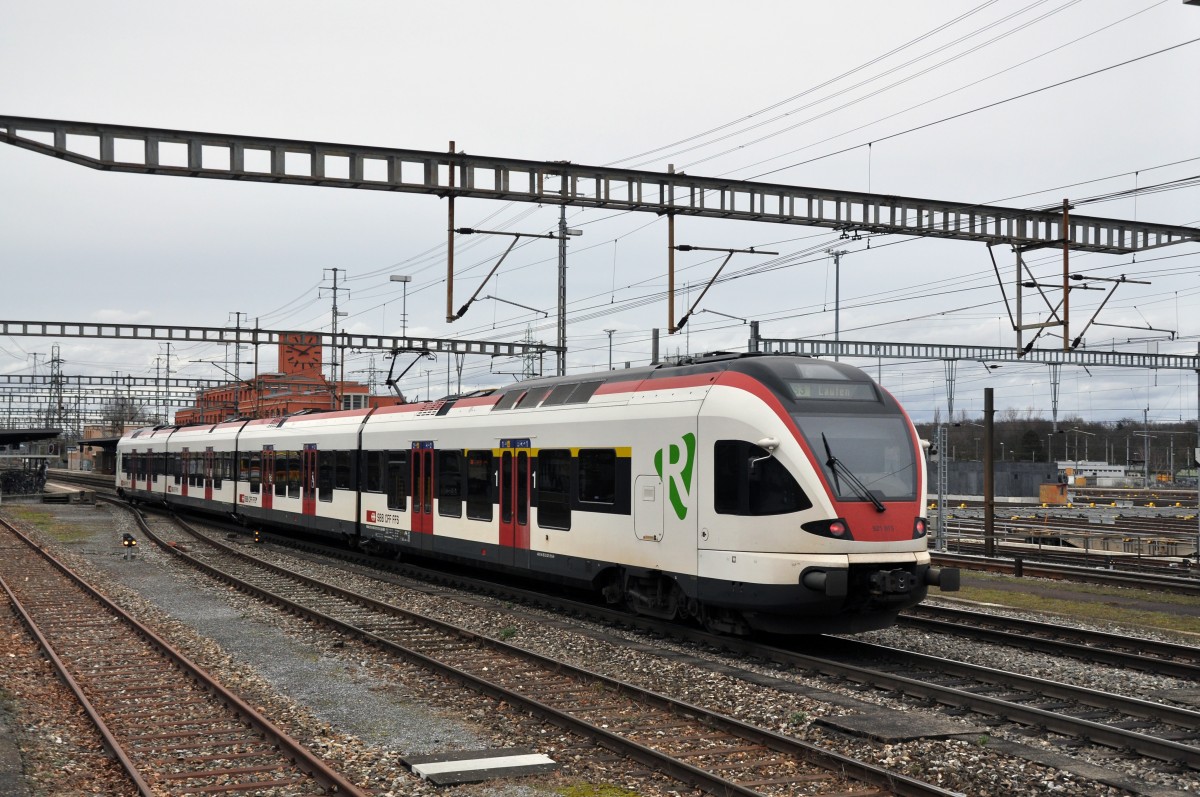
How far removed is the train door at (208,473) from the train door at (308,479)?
9.78 m

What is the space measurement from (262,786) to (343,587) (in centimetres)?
1253

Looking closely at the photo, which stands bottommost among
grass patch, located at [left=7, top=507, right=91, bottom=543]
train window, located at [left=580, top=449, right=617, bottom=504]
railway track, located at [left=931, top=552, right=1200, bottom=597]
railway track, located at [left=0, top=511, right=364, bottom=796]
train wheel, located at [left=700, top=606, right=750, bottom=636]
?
grass patch, located at [left=7, top=507, right=91, bottom=543]

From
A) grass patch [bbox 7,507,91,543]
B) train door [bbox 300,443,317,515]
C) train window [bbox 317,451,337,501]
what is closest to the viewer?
train window [bbox 317,451,337,501]

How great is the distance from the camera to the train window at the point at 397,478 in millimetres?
23109

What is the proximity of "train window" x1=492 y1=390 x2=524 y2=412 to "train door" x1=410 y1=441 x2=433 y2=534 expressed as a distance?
2803mm

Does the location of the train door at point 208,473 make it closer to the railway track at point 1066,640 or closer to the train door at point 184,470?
the train door at point 184,470

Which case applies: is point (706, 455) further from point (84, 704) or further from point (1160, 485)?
point (1160, 485)

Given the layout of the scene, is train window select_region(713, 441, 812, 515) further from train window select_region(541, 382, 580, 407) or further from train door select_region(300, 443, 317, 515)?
train door select_region(300, 443, 317, 515)

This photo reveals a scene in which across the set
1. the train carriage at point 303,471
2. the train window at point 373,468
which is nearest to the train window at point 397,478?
the train window at point 373,468

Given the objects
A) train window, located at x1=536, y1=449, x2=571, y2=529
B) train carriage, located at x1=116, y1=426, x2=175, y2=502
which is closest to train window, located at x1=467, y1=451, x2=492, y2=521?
train window, located at x1=536, y1=449, x2=571, y2=529

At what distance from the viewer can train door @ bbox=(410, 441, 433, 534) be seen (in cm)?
2181

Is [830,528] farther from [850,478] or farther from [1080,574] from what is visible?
[1080,574]

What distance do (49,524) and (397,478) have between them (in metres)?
21.7

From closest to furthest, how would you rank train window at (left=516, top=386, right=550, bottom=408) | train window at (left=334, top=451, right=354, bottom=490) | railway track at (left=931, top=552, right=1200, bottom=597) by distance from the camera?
train window at (left=516, top=386, right=550, bottom=408) → railway track at (left=931, top=552, right=1200, bottom=597) → train window at (left=334, top=451, right=354, bottom=490)
